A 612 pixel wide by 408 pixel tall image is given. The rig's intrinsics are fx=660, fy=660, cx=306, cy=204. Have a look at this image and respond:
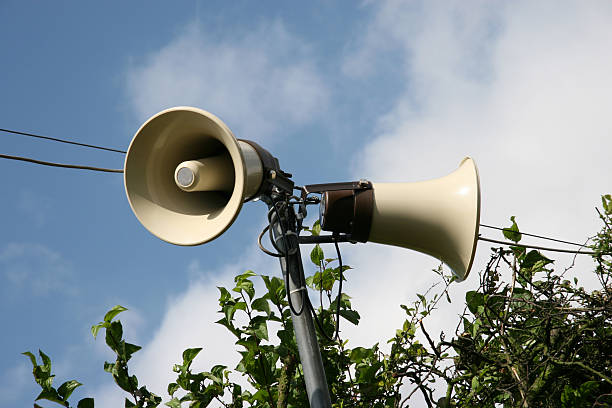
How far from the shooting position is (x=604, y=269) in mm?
2369

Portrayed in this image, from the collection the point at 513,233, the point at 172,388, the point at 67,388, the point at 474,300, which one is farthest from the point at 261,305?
the point at 513,233

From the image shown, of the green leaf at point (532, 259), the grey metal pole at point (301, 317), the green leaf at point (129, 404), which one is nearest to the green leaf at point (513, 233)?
the green leaf at point (532, 259)

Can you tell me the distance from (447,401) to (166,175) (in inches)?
47.6

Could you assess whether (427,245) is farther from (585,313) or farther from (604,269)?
(604,269)

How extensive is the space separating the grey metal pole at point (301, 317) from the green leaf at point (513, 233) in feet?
2.98

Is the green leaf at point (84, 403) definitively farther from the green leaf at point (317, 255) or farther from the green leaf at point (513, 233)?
the green leaf at point (513, 233)

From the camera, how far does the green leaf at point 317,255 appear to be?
2.35m

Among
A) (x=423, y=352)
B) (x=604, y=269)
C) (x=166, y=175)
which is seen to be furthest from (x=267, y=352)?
(x=604, y=269)

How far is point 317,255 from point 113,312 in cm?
72

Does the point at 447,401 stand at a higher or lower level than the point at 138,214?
lower

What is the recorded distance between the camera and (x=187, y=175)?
1824 mm

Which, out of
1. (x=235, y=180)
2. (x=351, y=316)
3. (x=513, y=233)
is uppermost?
(x=513, y=233)

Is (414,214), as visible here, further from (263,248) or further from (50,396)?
(50,396)

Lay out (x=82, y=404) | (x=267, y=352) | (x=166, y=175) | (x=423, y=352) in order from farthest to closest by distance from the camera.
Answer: (x=423, y=352) < (x=267, y=352) < (x=82, y=404) < (x=166, y=175)
